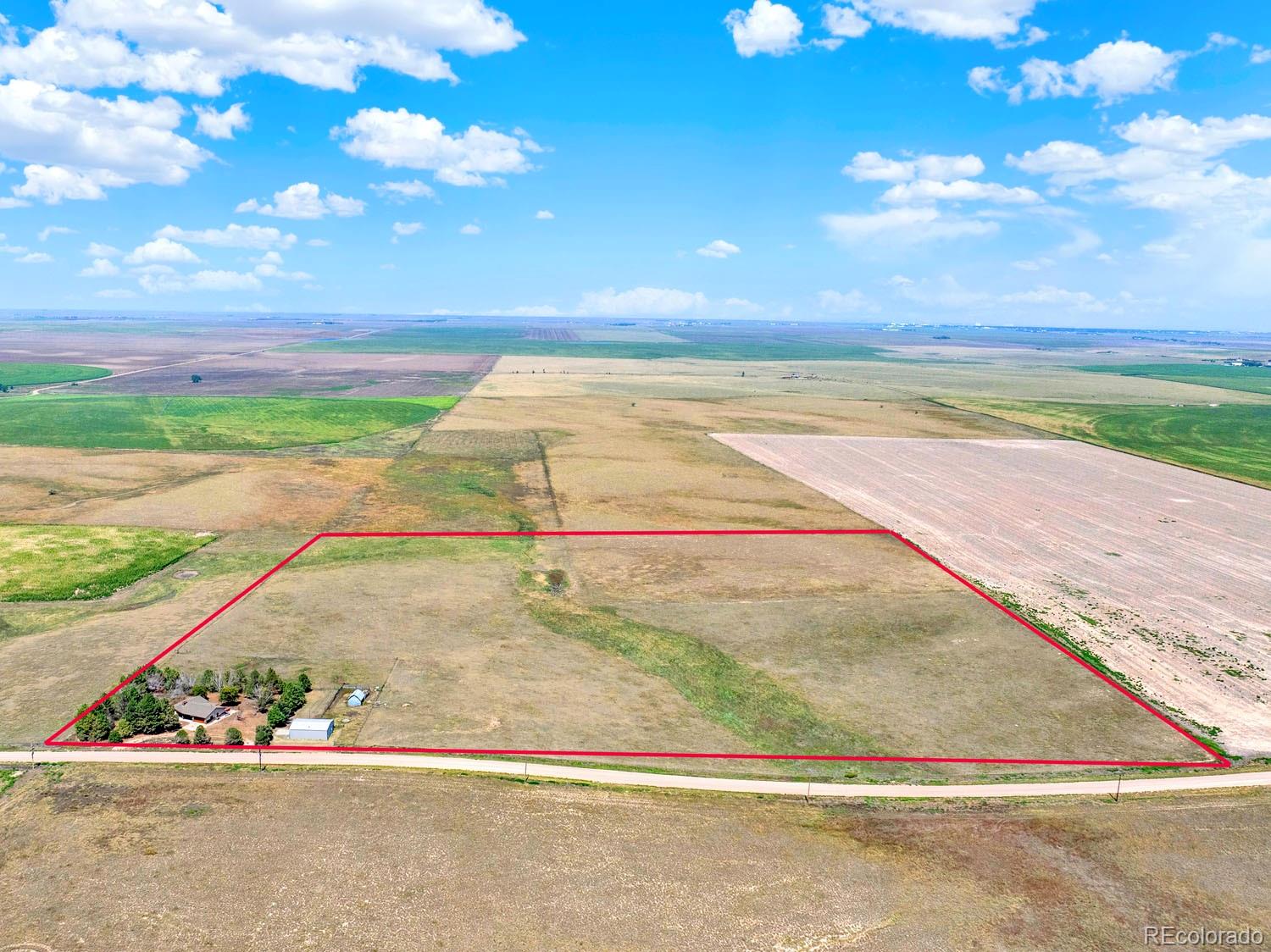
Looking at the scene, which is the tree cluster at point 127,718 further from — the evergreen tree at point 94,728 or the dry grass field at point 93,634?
the dry grass field at point 93,634

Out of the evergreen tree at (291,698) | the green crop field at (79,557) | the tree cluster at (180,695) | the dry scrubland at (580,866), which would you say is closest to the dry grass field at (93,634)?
the green crop field at (79,557)

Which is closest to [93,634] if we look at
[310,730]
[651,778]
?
[310,730]

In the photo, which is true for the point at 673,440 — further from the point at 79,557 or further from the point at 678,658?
the point at 79,557

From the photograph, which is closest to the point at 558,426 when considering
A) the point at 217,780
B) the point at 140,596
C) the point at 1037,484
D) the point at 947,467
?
the point at 947,467

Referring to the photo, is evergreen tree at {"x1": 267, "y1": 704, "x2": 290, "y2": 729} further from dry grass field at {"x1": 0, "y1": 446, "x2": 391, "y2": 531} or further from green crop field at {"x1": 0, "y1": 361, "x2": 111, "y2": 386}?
green crop field at {"x1": 0, "y1": 361, "x2": 111, "y2": 386}

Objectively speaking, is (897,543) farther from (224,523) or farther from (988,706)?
(224,523)

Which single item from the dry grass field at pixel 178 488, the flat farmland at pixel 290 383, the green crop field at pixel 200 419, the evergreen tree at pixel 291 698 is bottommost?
the evergreen tree at pixel 291 698

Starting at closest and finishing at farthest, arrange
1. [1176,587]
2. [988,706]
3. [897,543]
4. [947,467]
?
[988,706], [1176,587], [897,543], [947,467]
